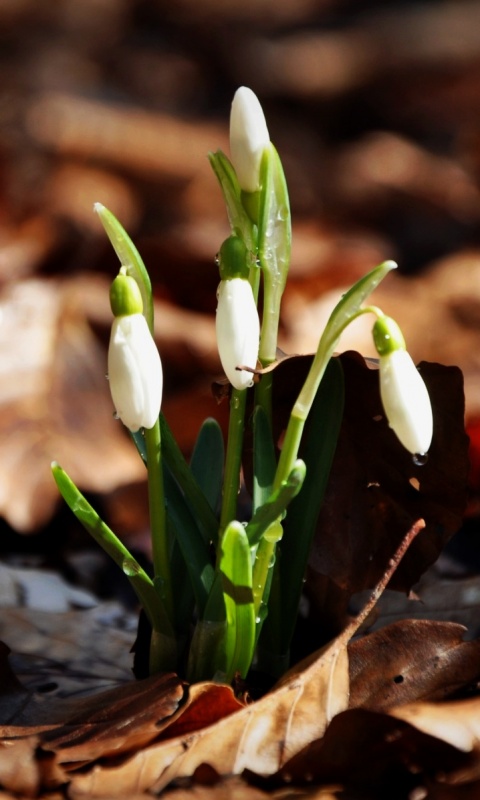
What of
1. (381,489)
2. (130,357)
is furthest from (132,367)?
(381,489)

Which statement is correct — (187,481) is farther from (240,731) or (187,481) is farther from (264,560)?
(240,731)

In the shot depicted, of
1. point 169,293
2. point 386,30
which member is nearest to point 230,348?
point 169,293

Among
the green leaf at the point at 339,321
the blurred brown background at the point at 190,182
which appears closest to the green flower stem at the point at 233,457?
the green leaf at the point at 339,321

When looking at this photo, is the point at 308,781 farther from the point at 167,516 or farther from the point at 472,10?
the point at 472,10

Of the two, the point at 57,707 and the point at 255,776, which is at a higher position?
the point at 255,776

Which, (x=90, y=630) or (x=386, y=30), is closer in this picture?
(x=90, y=630)

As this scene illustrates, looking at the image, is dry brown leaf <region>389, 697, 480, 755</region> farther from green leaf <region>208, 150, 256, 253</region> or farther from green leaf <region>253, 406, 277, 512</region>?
green leaf <region>208, 150, 256, 253</region>
